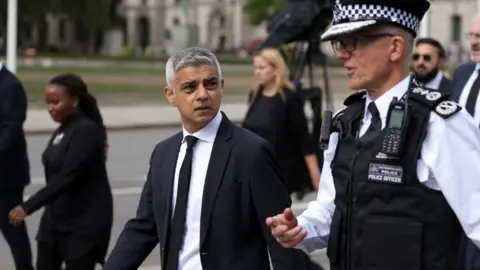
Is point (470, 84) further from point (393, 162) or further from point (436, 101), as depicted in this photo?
point (393, 162)

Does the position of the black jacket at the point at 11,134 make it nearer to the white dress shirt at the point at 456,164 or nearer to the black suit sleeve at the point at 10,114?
the black suit sleeve at the point at 10,114

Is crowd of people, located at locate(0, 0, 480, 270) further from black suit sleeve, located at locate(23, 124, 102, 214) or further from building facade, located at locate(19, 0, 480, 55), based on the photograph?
building facade, located at locate(19, 0, 480, 55)

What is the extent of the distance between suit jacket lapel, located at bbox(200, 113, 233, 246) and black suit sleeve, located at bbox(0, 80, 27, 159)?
367 centimetres

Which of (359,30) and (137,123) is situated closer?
(359,30)

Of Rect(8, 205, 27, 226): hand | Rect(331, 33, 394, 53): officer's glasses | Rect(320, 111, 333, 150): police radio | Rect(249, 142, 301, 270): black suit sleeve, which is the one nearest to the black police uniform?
Rect(320, 111, 333, 150): police radio

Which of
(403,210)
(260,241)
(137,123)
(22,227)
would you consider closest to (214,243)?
(260,241)

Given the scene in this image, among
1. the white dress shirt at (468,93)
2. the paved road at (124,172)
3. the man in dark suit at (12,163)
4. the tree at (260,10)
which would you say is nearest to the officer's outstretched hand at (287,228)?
the white dress shirt at (468,93)

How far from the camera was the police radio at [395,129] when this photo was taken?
339 centimetres

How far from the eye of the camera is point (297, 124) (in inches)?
320

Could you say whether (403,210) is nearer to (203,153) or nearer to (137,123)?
(203,153)

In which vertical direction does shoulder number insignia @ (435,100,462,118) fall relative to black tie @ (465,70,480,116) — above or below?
above

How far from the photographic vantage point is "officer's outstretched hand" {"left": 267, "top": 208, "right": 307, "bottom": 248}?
11.5ft

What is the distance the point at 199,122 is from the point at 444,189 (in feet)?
3.86

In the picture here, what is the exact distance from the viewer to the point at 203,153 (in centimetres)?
423
